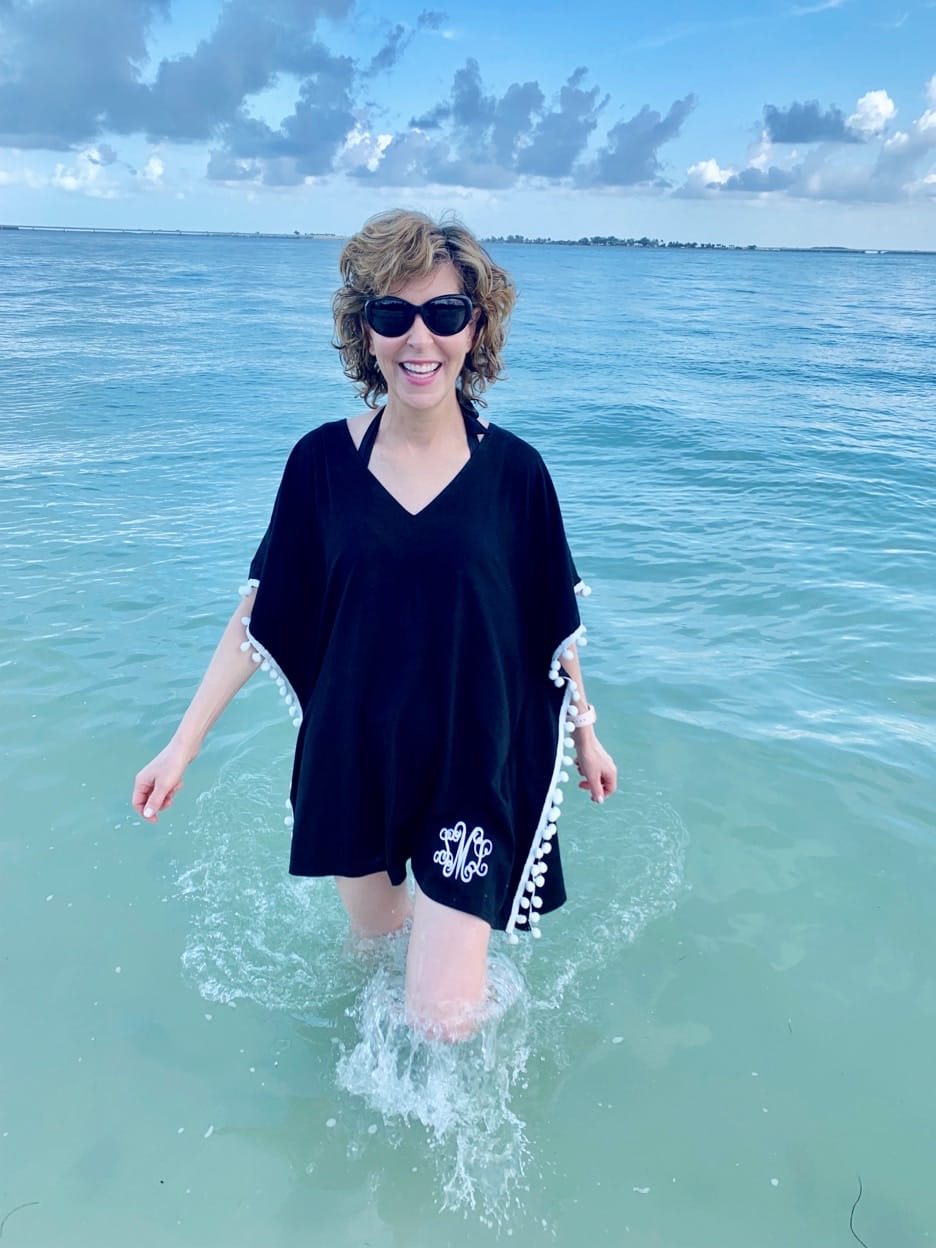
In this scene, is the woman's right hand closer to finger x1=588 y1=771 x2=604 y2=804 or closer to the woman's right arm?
the woman's right arm

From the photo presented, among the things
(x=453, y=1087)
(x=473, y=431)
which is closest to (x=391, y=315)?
(x=473, y=431)

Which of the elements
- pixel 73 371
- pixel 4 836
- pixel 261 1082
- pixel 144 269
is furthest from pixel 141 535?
pixel 144 269

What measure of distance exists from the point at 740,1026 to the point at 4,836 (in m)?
3.54

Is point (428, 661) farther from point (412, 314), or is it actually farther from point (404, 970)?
point (404, 970)

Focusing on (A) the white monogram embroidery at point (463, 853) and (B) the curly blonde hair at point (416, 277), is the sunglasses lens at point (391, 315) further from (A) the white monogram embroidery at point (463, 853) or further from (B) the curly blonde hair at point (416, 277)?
(A) the white monogram embroidery at point (463, 853)

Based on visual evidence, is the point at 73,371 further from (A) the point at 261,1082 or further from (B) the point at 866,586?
(A) the point at 261,1082

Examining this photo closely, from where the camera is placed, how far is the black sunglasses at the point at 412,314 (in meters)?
2.54

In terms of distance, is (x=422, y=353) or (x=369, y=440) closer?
(x=422, y=353)

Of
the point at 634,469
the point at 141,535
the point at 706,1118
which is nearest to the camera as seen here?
the point at 706,1118

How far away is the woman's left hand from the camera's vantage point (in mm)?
2979

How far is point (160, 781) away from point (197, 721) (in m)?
0.21

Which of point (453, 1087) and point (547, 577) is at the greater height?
point (547, 577)

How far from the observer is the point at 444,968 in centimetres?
283

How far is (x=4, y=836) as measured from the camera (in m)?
4.45
